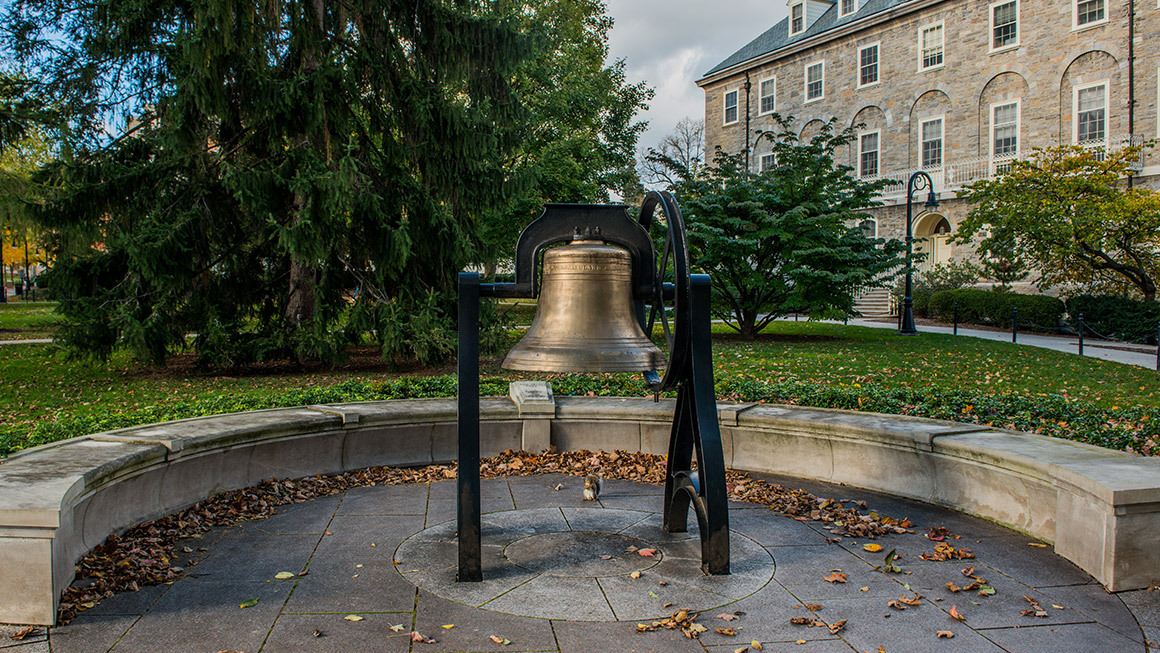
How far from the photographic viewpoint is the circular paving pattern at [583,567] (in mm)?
3582

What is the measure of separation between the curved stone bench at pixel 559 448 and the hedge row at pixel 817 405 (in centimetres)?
67

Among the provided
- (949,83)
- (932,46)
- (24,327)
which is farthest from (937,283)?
(24,327)

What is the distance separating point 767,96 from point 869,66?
5.95 m

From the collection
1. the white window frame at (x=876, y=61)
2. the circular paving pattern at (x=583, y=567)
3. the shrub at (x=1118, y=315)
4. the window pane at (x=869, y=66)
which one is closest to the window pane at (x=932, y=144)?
the white window frame at (x=876, y=61)

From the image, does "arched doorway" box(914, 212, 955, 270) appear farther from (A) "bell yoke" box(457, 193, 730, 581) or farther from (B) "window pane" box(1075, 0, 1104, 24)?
(A) "bell yoke" box(457, 193, 730, 581)

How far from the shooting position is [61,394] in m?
10.3

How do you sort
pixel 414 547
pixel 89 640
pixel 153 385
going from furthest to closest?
pixel 153 385
pixel 414 547
pixel 89 640

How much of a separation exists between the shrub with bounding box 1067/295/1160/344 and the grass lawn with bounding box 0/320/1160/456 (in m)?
5.27

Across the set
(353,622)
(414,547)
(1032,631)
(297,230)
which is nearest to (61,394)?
(297,230)

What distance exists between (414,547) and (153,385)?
28.3 ft

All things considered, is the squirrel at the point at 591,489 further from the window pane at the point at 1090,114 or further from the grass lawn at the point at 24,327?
the window pane at the point at 1090,114

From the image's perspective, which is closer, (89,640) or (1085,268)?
(89,640)

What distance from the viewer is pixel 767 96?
40.2 metres

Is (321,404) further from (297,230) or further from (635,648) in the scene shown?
(297,230)
